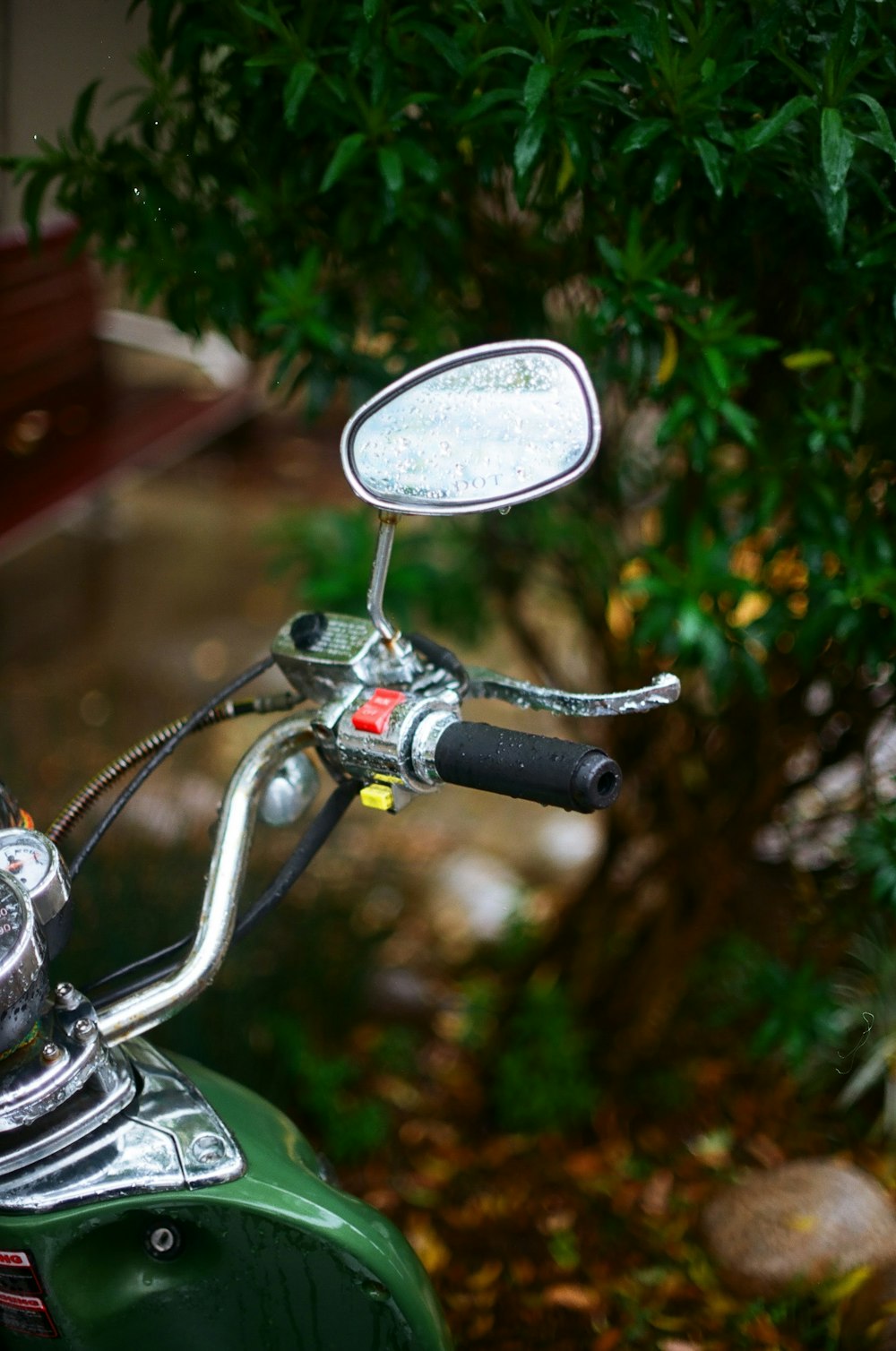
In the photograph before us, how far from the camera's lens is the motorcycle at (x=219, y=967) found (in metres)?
1.05

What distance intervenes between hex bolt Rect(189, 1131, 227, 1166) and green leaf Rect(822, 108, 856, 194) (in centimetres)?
121

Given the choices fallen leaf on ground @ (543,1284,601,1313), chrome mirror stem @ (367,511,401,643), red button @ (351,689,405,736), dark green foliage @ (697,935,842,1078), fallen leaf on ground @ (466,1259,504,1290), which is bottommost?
fallen leaf on ground @ (466,1259,504,1290)

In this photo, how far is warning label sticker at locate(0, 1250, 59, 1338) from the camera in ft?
3.70

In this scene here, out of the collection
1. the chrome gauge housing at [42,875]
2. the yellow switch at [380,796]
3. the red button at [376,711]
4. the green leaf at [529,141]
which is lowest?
the chrome gauge housing at [42,875]

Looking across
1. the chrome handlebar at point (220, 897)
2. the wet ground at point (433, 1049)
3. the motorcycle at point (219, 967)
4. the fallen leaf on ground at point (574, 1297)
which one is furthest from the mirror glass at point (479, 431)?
the fallen leaf on ground at point (574, 1297)

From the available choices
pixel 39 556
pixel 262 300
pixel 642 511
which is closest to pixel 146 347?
pixel 39 556

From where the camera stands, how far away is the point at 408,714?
1.09m

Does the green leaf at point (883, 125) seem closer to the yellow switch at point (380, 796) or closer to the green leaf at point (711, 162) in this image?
the green leaf at point (711, 162)

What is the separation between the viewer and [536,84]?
4.27 feet

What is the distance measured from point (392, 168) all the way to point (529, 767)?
0.89 meters

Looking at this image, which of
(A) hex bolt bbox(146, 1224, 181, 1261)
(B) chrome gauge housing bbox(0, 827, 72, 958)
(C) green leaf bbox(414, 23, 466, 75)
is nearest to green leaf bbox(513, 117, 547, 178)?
(C) green leaf bbox(414, 23, 466, 75)

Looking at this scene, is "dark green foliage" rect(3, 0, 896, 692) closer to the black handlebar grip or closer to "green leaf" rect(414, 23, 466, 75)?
"green leaf" rect(414, 23, 466, 75)

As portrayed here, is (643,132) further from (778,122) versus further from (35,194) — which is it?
(35,194)

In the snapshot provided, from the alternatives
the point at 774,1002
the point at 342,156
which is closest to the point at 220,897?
the point at 342,156
